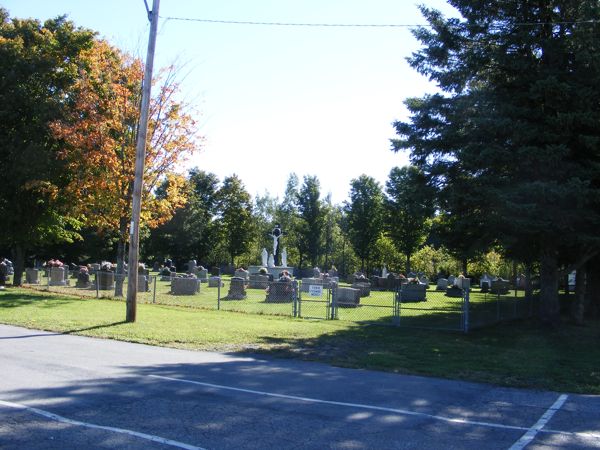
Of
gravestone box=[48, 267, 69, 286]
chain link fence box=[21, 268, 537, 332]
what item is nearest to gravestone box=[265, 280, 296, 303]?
chain link fence box=[21, 268, 537, 332]

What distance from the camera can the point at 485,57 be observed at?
16.2m

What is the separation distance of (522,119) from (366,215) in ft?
133

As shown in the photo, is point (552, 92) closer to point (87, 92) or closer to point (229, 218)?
point (87, 92)

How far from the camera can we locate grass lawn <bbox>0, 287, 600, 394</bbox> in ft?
34.1

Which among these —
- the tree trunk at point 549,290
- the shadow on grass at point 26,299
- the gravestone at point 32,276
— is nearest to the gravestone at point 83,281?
the gravestone at point 32,276

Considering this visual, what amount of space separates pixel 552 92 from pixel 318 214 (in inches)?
1818

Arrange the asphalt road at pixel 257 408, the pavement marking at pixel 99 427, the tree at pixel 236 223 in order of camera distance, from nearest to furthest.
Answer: the pavement marking at pixel 99 427, the asphalt road at pixel 257 408, the tree at pixel 236 223

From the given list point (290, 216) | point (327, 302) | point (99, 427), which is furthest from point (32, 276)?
point (290, 216)

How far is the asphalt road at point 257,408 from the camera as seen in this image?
5574mm

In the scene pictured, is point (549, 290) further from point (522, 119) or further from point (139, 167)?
point (139, 167)

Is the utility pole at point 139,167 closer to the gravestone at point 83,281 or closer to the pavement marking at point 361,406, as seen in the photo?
the pavement marking at point 361,406

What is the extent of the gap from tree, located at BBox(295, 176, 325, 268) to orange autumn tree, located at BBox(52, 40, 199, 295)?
35.0 m

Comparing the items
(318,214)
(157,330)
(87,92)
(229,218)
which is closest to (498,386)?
(157,330)

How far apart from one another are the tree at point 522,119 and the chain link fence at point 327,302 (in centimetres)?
302
